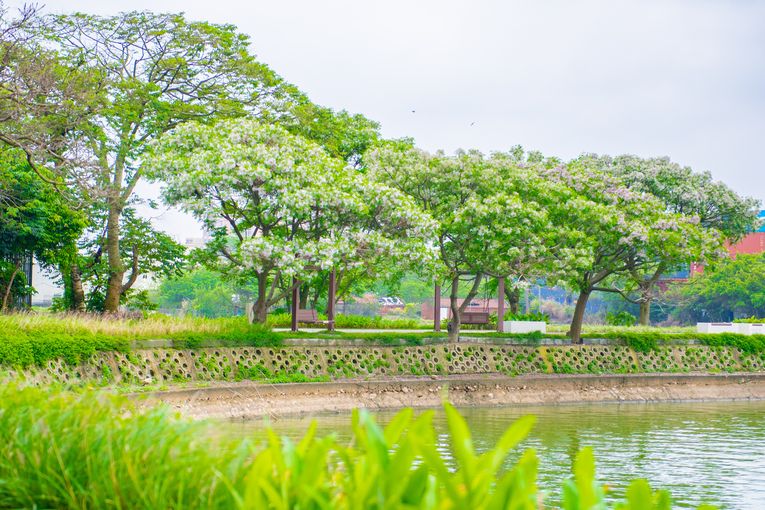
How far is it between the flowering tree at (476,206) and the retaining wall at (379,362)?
1573mm

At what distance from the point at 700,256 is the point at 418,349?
10.1 meters

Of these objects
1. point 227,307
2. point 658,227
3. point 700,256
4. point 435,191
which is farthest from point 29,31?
point 227,307

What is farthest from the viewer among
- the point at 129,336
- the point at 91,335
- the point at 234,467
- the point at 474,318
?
the point at 474,318

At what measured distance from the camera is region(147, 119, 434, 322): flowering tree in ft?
73.8

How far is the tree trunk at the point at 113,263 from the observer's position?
29.5 m

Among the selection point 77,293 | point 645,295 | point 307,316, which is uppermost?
point 645,295

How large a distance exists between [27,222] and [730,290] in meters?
47.2

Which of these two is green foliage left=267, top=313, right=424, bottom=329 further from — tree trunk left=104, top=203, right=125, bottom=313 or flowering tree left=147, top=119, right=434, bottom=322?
flowering tree left=147, top=119, right=434, bottom=322

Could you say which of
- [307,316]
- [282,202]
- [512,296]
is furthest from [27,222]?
[512,296]

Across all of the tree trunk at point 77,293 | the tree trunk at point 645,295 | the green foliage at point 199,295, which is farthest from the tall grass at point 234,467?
the green foliage at point 199,295

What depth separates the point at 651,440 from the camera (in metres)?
18.8

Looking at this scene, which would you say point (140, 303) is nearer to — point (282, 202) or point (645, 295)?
point (282, 202)

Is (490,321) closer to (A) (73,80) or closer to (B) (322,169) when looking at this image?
(B) (322,169)

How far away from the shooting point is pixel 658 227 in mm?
28641
